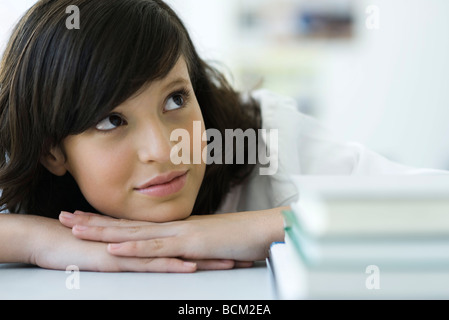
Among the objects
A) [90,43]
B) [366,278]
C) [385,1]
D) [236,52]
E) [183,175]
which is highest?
[385,1]

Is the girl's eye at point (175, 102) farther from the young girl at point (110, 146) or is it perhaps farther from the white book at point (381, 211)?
the white book at point (381, 211)

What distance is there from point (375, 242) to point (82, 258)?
359 mm

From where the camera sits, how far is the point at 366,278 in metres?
0.35

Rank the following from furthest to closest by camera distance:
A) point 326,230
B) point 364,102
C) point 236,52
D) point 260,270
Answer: point 364,102 < point 236,52 < point 260,270 < point 326,230

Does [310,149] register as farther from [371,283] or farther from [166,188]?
[371,283]

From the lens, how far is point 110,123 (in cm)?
65

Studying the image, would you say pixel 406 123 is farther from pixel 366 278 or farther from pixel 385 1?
pixel 366 278

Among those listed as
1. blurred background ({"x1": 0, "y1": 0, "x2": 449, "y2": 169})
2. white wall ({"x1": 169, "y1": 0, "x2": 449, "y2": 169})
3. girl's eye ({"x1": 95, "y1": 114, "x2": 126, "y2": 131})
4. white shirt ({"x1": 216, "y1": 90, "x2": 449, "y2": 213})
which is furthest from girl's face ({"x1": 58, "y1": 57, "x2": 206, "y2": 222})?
white wall ({"x1": 169, "y1": 0, "x2": 449, "y2": 169})

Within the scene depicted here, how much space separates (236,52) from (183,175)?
221cm

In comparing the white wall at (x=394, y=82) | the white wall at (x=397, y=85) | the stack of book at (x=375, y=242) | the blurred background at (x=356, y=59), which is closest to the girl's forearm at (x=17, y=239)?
the stack of book at (x=375, y=242)

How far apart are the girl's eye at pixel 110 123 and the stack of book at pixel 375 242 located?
349 mm

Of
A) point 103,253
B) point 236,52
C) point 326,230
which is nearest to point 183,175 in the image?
point 103,253

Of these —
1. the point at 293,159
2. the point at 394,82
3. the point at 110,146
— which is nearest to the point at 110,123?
the point at 110,146

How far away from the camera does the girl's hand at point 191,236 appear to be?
57 cm
